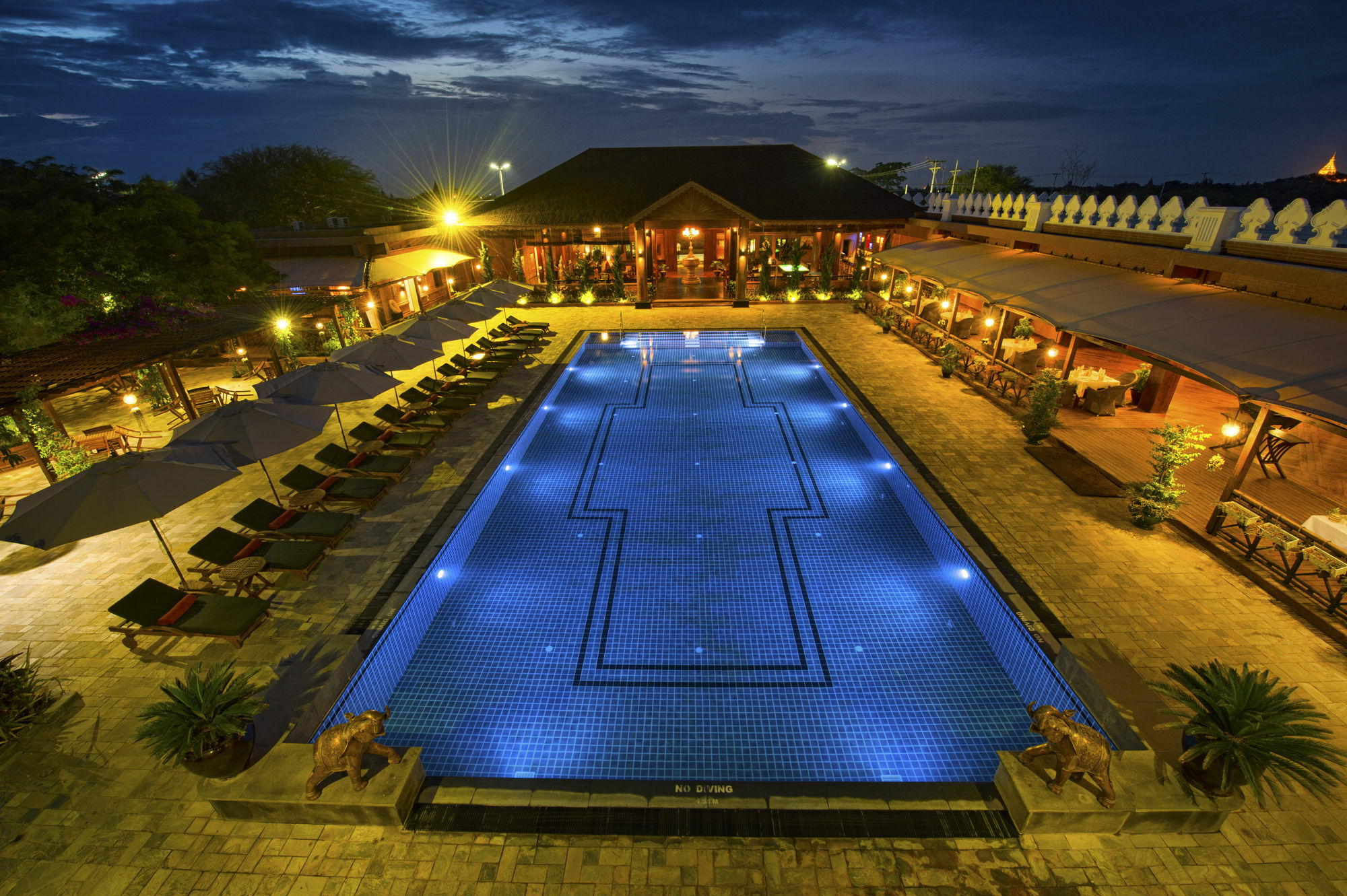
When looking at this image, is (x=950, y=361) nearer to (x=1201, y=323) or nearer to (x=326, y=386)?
(x=1201, y=323)

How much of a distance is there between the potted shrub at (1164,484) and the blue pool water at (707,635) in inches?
129

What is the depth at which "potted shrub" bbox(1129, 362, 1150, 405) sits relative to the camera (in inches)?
500

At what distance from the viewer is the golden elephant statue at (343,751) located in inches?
184

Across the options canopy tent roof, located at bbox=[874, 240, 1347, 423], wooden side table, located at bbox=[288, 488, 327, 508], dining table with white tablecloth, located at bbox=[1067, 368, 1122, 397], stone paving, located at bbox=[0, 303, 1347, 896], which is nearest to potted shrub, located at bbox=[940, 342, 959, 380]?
canopy tent roof, located at bbox=[874, 240, 1347, 423]

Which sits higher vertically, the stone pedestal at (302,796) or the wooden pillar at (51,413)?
the wooden pillar at (51,413)

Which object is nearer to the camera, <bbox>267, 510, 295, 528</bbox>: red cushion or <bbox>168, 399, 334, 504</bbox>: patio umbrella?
<bbox>168, 399, 334, 504</bbox>: patio umbrella

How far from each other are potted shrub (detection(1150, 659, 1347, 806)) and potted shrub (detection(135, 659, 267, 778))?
836cm

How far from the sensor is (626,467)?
11727 millimetres

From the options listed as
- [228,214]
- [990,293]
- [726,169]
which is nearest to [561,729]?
[990,293]

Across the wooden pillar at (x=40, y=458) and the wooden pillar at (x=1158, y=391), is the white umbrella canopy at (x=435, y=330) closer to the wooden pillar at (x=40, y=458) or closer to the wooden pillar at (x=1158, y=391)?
the wooden pillar at (x=40, y=458)

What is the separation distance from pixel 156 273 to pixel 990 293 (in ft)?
74.6

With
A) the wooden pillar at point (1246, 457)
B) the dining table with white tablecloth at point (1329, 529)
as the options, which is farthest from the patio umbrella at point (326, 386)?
the dining table with white tablecloth at point (1329, 529)

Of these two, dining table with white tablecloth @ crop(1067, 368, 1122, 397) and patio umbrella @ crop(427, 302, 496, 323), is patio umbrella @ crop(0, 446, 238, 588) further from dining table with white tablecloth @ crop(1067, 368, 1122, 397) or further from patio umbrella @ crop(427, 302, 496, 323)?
dining table with white tablecloth @ crop(1067, 368, 1122, 397)

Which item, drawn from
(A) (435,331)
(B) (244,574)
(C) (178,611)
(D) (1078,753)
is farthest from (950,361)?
(C) (178,611)
